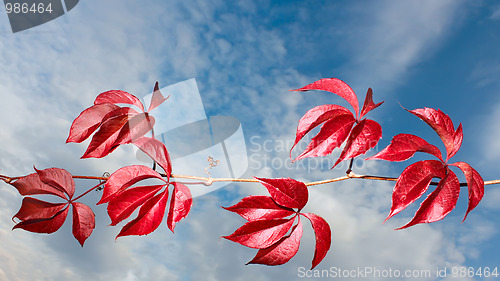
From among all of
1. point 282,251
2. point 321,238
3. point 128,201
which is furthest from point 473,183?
point 128,201

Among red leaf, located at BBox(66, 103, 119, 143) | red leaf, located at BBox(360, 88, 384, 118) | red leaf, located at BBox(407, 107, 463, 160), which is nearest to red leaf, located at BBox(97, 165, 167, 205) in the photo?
red leaf, located at BBox(66, 103, 119, 143)

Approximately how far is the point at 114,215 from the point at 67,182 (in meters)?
0.32

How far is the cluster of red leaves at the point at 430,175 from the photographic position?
0.83m

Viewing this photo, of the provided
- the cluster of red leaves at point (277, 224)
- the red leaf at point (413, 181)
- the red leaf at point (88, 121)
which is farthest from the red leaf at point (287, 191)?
the red leaf at point (88, 121)

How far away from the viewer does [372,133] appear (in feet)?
2.91

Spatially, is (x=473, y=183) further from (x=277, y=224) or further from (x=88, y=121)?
(x=88, y=121)

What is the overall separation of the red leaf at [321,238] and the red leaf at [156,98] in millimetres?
582

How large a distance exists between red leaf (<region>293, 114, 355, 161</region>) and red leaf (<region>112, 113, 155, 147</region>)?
0.49 m

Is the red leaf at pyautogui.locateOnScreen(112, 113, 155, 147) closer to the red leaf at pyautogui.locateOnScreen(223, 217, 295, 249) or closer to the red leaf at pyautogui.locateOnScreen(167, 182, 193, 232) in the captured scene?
the red leaf at pyautogui.locateOnScreen(167, 182, 193, 232)

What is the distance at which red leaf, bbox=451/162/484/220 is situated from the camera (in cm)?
83

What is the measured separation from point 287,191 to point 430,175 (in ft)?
1.14

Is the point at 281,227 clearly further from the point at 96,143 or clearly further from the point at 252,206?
the point at 96,143

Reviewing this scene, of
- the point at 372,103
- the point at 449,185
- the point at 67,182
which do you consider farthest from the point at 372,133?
the point at 67,182

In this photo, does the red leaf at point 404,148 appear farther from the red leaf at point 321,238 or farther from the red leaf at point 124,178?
the red leaf at point 124,178
